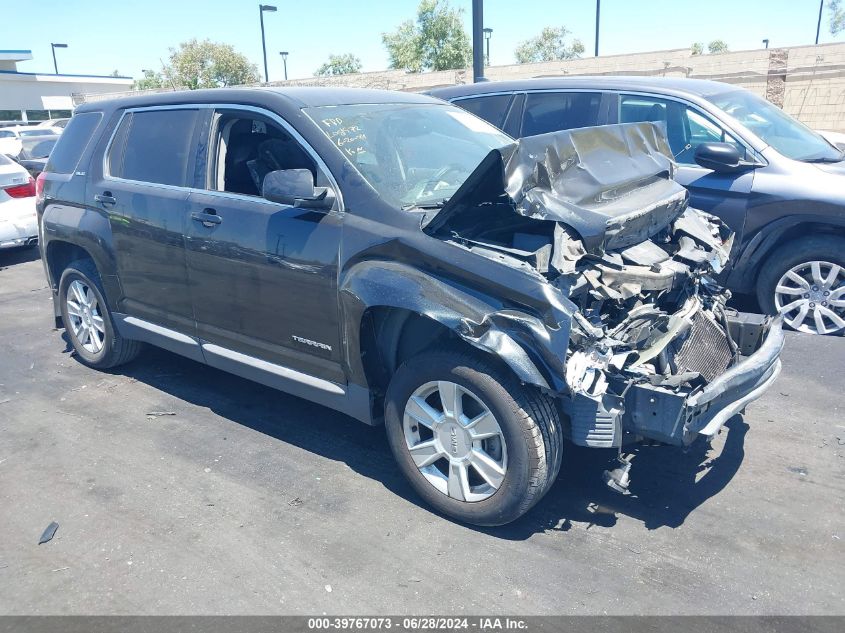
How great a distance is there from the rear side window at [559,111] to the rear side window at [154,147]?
3.35 metres

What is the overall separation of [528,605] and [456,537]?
1.90ft

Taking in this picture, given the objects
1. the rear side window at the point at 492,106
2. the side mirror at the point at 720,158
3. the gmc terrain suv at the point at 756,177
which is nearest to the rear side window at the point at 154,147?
the rear side window at the point at 492,106

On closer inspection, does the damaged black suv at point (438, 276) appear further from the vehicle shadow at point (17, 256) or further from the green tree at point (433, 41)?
the green tree at point (433, 41)

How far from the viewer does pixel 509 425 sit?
3.15 meters

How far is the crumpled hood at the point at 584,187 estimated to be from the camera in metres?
3.32

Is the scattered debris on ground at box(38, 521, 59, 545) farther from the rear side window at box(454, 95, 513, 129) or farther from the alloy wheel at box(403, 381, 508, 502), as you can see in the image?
the rear side window at box(454, 95, 513, 129)

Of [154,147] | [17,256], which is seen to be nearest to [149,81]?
[17,256]

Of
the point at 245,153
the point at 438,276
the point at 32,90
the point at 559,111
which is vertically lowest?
the point at 438,276

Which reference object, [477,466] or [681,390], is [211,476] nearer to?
[477,466]

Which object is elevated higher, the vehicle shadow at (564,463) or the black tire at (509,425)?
the black tire at (509,425)

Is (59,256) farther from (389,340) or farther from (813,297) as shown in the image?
(813,297)

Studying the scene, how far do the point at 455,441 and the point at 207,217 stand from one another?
6.83 ft

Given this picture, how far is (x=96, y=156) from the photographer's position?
17.2 ft

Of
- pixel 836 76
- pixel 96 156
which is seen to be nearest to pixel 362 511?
pixel 96 156
